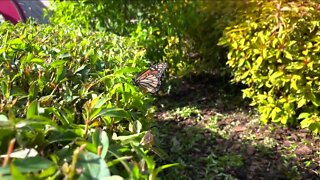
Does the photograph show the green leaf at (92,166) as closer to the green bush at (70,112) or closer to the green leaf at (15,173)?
the green bush at (70,112)

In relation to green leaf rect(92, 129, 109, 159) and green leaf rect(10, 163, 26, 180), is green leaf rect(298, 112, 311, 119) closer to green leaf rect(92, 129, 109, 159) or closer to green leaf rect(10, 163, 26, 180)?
green leaf rect(92, 129, 109, 159)

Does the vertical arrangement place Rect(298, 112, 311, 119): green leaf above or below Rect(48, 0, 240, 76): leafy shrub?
below

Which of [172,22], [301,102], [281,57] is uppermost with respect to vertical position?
[172,22]

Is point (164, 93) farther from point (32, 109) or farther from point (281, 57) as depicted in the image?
point (32, 109)

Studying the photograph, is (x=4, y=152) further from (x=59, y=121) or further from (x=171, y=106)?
(x=171, y=106)

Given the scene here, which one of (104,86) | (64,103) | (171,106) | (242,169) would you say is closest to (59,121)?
(64,103)

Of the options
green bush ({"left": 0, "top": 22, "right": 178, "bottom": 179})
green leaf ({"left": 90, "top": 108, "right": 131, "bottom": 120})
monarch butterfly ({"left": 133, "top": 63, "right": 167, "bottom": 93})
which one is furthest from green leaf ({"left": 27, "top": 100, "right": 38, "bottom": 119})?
monarch butterfly ({"left": 133, "top": 63, "right": 167, "bottom": 93})

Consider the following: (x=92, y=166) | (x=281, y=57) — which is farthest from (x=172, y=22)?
(x=92, y=166)
